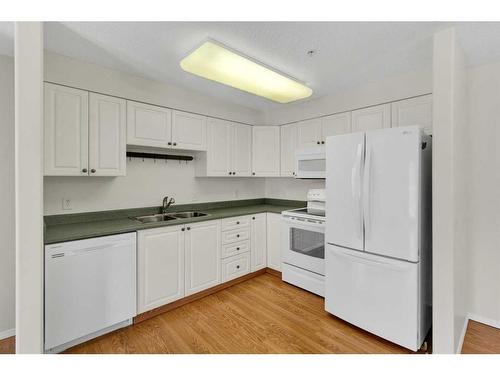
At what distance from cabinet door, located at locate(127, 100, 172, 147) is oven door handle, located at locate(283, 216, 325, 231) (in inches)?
67.2

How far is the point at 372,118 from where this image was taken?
280cm

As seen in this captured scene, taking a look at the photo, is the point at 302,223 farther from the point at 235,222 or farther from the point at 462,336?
the point at 462,336

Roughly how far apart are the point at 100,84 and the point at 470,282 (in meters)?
3.99

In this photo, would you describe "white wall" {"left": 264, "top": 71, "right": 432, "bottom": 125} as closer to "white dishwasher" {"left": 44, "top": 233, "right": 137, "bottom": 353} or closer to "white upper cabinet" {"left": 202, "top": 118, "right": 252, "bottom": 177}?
"white upper cabinet" {"left": 202, "top": 118, "right": 252, "bottom": 177}

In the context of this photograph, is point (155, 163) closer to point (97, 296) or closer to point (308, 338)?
point (97, 296)

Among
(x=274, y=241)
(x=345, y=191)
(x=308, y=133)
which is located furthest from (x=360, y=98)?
(x=274, y=241)

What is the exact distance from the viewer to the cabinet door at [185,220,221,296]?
8.66ft

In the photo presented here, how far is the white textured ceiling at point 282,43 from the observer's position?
172 centimetres

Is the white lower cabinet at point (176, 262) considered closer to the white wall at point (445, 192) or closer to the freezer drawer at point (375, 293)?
the freezer drawer at point (375, 293)

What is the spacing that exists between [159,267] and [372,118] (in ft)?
9.13

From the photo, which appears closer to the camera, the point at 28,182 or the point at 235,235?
the point at 28,182

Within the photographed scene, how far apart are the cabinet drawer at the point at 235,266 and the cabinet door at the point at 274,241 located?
13.7 inches

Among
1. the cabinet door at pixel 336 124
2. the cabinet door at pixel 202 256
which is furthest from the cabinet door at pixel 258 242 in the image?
the cabinet door at pixel 336 124

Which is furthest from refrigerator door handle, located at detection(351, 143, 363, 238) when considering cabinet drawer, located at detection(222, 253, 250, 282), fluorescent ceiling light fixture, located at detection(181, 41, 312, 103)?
cabinet drawer, located at detection(222, 253, 250, 282)
